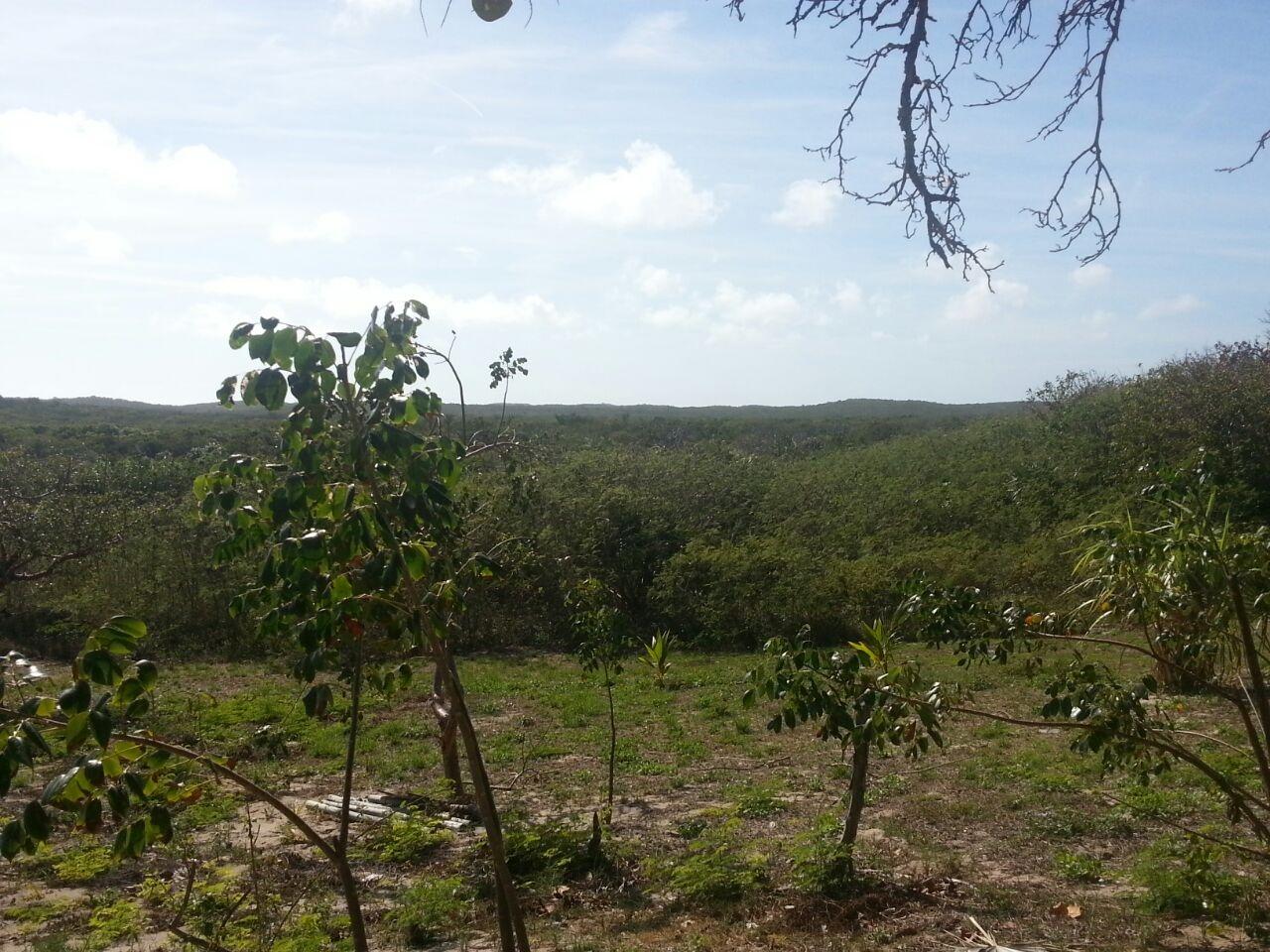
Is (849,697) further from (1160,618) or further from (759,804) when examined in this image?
(759,804)

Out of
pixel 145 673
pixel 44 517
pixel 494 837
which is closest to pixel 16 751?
pixel 145 673

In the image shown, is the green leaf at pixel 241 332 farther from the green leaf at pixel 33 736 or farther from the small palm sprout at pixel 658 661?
the small palm sprout at pixel 658 661

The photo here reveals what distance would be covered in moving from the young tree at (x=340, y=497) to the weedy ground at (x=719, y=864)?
111 centimetres

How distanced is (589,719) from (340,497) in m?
8.08

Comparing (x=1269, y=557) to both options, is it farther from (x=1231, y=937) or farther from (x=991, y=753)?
(x=991, y=753)

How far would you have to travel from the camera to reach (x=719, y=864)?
4.67 metres

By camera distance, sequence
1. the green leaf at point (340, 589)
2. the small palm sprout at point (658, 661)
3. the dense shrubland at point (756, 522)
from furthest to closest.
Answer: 1. the dense shrubland at point (756, 522)
2. the small palm sprout at point (658, 661)
3. the green leaf at point (340, 589)

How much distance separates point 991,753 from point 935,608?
177 inches

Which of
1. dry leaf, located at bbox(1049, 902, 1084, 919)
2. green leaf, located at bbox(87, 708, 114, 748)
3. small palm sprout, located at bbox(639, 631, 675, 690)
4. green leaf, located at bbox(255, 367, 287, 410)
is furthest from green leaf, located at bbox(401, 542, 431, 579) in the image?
small palm sprout, located at bbox(639, 631, 675, 690)

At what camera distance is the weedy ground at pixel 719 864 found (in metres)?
3.94

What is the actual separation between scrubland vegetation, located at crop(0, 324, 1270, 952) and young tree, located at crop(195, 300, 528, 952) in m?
0.01

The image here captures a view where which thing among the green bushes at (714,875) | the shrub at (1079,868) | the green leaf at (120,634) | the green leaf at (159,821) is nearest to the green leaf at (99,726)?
the green leaf at (120,634)

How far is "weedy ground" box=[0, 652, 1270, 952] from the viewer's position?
155 inches

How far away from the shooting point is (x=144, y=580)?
14.8 meters
